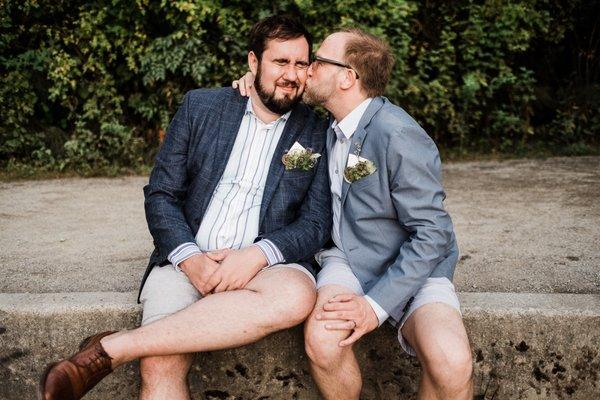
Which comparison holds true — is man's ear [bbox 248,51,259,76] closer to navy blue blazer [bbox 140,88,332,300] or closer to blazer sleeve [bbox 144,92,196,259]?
navy blue blazer [bbox 140,88,332,300]

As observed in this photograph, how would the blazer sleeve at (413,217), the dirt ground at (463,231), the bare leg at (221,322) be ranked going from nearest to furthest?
the bare leg at (221,322) → the blazer sleeve at (413,217) → the dirt ground at (463,231)

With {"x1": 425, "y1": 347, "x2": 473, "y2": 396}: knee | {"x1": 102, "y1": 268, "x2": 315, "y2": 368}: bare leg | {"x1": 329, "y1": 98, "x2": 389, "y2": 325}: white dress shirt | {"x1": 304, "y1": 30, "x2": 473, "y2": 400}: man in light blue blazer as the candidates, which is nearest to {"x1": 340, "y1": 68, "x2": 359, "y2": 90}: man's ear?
{"x1": 304, "y1": 30, "x2": 473, "y2": 400}: man in light blue blazer

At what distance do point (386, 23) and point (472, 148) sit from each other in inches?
81.6

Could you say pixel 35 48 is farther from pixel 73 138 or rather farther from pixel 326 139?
pixel 326 139

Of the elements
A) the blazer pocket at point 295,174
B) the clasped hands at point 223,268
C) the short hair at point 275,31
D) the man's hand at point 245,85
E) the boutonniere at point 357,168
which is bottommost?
the clasped hands at point 223,268

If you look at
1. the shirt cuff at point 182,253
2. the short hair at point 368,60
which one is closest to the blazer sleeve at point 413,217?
the short hair at point 368,60

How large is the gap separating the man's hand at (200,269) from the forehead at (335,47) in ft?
3.68

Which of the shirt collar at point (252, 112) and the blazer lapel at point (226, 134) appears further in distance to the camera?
the shirt collar at point (252, 112)

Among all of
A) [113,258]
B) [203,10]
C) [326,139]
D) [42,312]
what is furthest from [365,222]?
[203,10]

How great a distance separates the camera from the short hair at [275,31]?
10.4ft

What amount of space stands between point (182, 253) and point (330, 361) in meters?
0.83

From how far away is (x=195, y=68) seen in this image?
21.6ft

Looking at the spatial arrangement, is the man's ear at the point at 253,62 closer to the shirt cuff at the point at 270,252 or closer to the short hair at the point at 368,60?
the short hair at the point at 368,60

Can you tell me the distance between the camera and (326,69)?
9.89 feet
